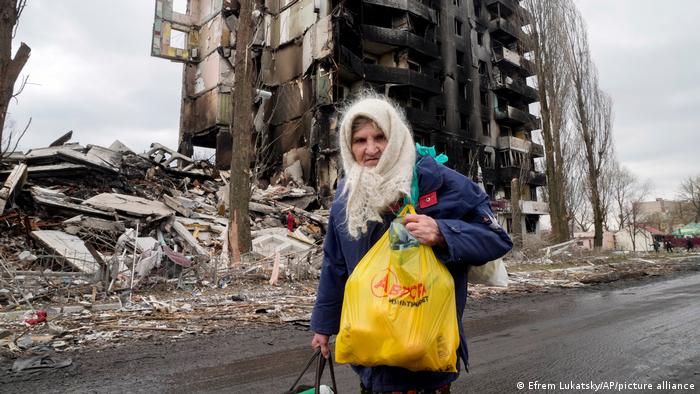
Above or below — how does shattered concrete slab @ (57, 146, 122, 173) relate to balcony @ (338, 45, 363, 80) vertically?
below

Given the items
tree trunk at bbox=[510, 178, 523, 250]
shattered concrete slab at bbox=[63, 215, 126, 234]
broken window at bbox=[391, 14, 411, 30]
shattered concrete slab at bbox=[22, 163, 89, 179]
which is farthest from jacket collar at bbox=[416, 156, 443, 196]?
broken window at bbox=[391, 14, 411, 30]

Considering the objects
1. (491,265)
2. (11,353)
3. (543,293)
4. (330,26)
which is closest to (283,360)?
(11,353)

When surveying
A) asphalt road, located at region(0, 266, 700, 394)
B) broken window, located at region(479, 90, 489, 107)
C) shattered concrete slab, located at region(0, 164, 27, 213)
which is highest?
broken window, located at region(479, 90, 489, 107)

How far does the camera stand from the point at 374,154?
1.71 meters

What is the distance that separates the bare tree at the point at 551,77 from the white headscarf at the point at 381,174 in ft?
77.2

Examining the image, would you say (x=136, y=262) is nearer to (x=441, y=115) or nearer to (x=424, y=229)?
(x=424, y=229)

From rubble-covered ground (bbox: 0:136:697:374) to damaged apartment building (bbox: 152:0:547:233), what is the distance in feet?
19.7

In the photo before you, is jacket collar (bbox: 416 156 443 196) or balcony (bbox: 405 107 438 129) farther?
balcony (bbox: 405 107 438 129)

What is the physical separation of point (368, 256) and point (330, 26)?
2655 centimetres

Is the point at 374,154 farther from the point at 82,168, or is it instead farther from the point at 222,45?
the point at 222,45

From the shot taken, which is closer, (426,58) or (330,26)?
(330,26)

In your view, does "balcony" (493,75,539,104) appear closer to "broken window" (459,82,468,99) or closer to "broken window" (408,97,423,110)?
"broken window" (459,82,468,99)

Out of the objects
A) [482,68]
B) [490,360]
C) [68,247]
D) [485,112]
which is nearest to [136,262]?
[68,247]

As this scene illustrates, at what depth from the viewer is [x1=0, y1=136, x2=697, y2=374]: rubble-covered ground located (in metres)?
5.70
